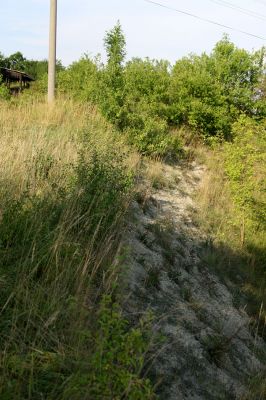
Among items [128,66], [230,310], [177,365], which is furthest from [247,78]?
[177,365]

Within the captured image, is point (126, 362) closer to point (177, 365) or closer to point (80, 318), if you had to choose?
point (80, 318)

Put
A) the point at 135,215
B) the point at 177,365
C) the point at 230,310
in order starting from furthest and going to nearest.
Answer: the point at 135,215
the point at 230,310
the point at 177,365

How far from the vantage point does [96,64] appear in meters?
10.8

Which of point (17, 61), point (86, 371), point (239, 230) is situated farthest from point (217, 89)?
point (17, 61)

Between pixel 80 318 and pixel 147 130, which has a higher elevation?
pixel 147 130

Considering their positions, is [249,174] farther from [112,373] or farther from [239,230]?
[112,373]

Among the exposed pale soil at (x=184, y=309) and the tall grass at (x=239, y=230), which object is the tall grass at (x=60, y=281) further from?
the tall grass at (x=239, y=230)

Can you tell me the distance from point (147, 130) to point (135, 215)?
2947 millimetres

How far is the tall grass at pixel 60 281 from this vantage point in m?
2.35

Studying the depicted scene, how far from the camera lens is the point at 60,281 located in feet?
11.3

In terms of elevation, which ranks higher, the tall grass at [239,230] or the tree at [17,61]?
the tree at [17,61]

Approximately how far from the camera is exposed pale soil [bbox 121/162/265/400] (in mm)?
3986

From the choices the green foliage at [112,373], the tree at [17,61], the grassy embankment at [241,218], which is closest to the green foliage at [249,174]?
the grassy embankment at [241,218]

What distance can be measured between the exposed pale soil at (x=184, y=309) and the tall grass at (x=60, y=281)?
384mm
